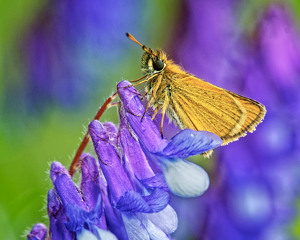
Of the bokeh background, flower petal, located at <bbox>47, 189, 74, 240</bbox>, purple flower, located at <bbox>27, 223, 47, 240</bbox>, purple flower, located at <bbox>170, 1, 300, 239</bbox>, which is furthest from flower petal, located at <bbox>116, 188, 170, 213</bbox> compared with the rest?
purple flower, located at <bbox>170, 1, 300, 239</bbox>

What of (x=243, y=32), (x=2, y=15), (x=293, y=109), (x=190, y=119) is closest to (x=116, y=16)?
(x=2, y=15)

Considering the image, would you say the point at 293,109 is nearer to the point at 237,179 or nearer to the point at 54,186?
the point at 237,179

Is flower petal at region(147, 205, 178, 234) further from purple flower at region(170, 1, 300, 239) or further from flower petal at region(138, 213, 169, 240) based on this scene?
purple flower at region(170, 1, 300, 239)

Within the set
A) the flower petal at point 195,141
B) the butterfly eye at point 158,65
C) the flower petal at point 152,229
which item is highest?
the butterfly eye at point 158,65

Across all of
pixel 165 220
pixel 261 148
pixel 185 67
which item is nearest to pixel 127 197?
pixel 165 220

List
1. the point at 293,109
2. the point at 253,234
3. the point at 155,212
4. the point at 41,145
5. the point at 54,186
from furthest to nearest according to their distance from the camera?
1. the point at 41,145
2. the point at 293,109
3. the point at 253,234
4. the point at 54,186
5. the point at 155,212

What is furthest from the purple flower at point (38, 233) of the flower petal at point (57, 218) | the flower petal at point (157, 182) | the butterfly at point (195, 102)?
the butterfly at point (195, 102)

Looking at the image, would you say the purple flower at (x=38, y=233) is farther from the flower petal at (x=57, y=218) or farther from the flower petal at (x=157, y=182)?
the flower petal at (x=157, y=182)
